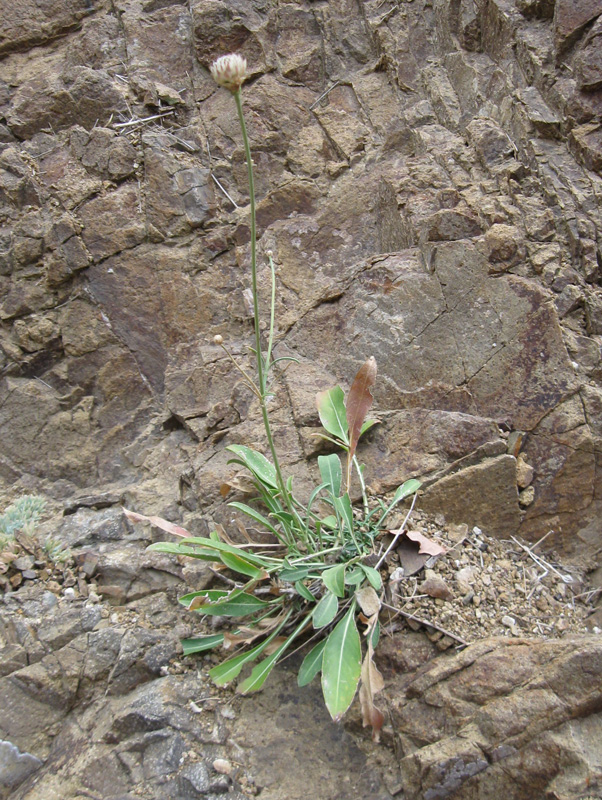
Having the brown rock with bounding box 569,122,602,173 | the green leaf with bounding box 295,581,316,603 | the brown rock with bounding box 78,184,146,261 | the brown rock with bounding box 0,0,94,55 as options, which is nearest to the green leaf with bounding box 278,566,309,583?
the green leaf with bounding box 295,581,316,603

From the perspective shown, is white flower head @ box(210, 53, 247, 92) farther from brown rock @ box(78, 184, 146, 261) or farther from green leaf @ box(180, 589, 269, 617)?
brown rock @ box(78, 184, 146, 261)

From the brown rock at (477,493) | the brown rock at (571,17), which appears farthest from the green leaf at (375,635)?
the brown rock at (571,17)

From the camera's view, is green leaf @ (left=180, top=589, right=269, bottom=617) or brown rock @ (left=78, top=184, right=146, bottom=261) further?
brown rock @ (left=78, top=184, right=146, bottom=261)

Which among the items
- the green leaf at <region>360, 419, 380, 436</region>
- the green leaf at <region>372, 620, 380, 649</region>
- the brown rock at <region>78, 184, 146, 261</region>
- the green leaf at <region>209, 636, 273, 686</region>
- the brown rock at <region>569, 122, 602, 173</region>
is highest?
the brown rock at <region>78, 184, 146, 261</region>

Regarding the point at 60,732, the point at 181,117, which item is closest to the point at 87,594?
the point at 60,732

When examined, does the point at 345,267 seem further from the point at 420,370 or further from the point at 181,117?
the point at 181,117

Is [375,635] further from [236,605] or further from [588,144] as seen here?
[588,144]

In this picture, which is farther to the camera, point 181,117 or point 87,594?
point 181,117

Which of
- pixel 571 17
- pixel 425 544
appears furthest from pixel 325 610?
A: pixel 571 17
